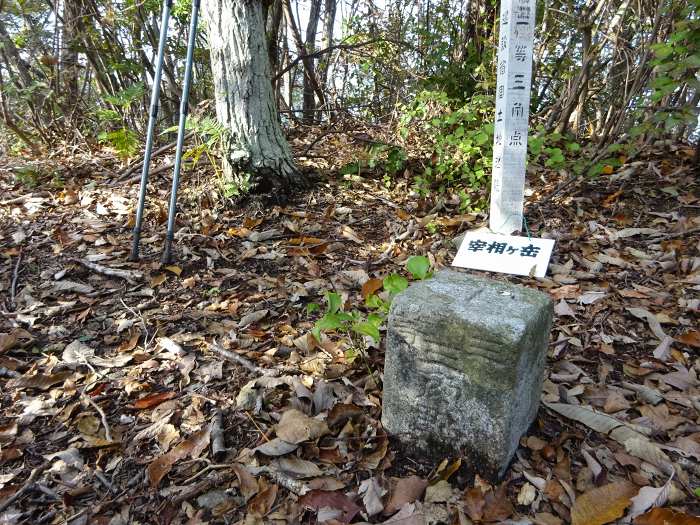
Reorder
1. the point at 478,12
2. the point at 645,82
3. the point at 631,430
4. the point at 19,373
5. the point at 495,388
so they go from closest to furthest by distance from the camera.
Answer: the point at 495,388
the point at 631,430
the point at 19,373
the point at 645,82
the point at 478,12

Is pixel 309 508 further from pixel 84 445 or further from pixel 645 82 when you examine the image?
pixel 645 82

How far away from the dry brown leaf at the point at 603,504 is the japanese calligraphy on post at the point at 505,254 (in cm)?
134

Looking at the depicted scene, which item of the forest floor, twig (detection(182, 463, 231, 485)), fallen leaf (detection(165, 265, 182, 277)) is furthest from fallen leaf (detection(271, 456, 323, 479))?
fallen leaf (detection(165, 265, 182, 277))

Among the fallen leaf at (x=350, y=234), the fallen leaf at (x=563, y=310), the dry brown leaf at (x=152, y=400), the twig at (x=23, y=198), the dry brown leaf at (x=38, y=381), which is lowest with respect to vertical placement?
the dry brown leaf at (x=152, y=400)

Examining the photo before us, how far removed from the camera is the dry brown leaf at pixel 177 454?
1.95 m

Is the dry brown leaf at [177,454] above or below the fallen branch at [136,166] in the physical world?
below

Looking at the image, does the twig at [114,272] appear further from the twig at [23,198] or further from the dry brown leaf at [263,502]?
the dry brown leaf at [263,502]

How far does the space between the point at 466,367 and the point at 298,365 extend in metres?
1.10

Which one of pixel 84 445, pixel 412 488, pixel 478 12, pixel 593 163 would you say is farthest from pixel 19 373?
pixel 478 12

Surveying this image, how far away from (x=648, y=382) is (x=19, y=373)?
328 cm

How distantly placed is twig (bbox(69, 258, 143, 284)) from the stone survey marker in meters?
2.23

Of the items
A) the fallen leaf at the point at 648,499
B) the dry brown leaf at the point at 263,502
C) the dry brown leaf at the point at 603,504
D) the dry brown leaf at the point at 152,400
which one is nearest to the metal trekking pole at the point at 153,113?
the dry brown leaf at the point at 152,400

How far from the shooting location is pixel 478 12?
16.8 feet

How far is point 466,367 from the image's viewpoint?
1.70 meters
